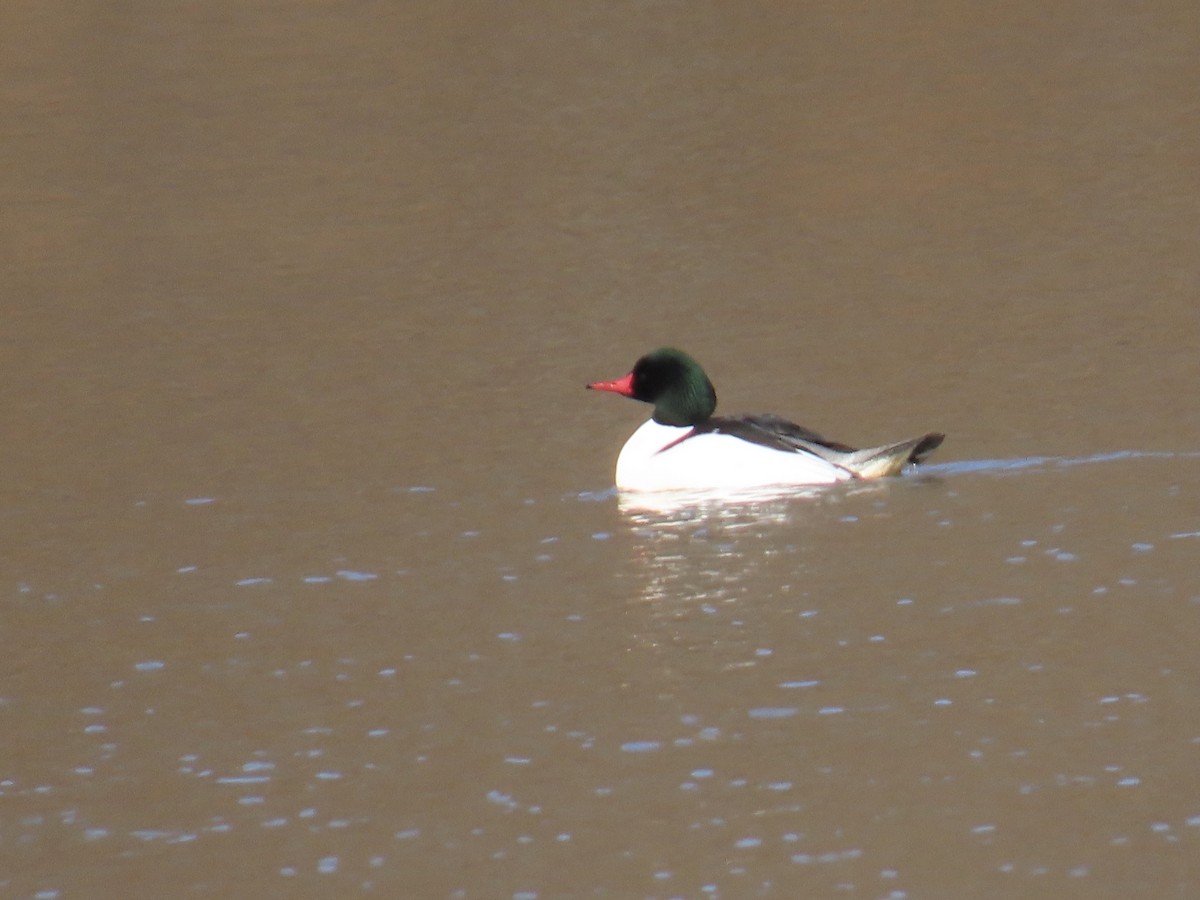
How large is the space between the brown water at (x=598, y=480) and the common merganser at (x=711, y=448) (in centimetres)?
30

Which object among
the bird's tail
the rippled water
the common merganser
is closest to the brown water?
the rippled water

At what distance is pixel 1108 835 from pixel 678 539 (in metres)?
4.47

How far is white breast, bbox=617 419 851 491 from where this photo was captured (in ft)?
41.2

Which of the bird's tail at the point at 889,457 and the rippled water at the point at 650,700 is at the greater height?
the bird's tail at the point at 889,457

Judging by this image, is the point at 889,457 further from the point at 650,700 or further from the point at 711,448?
the point at 650,700

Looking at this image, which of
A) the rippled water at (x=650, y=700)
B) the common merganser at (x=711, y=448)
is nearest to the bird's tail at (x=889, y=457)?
the common merganser at (x=711, y=448)

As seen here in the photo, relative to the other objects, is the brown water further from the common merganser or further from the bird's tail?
the common merganser

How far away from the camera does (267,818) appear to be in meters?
8.02

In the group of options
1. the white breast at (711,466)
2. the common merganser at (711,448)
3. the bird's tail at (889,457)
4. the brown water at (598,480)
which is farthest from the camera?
the white breast at (711,466)

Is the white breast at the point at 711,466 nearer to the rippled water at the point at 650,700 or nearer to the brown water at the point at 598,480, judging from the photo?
the brown water at the point at 598,480

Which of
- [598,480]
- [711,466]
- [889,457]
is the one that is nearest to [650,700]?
[889,457]

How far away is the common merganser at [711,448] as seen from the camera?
1247 cm

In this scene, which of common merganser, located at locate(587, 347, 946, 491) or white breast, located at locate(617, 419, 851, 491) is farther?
white breast, located at locate(617, 419, 851, 491)

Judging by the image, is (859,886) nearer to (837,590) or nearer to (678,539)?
(837,590)
